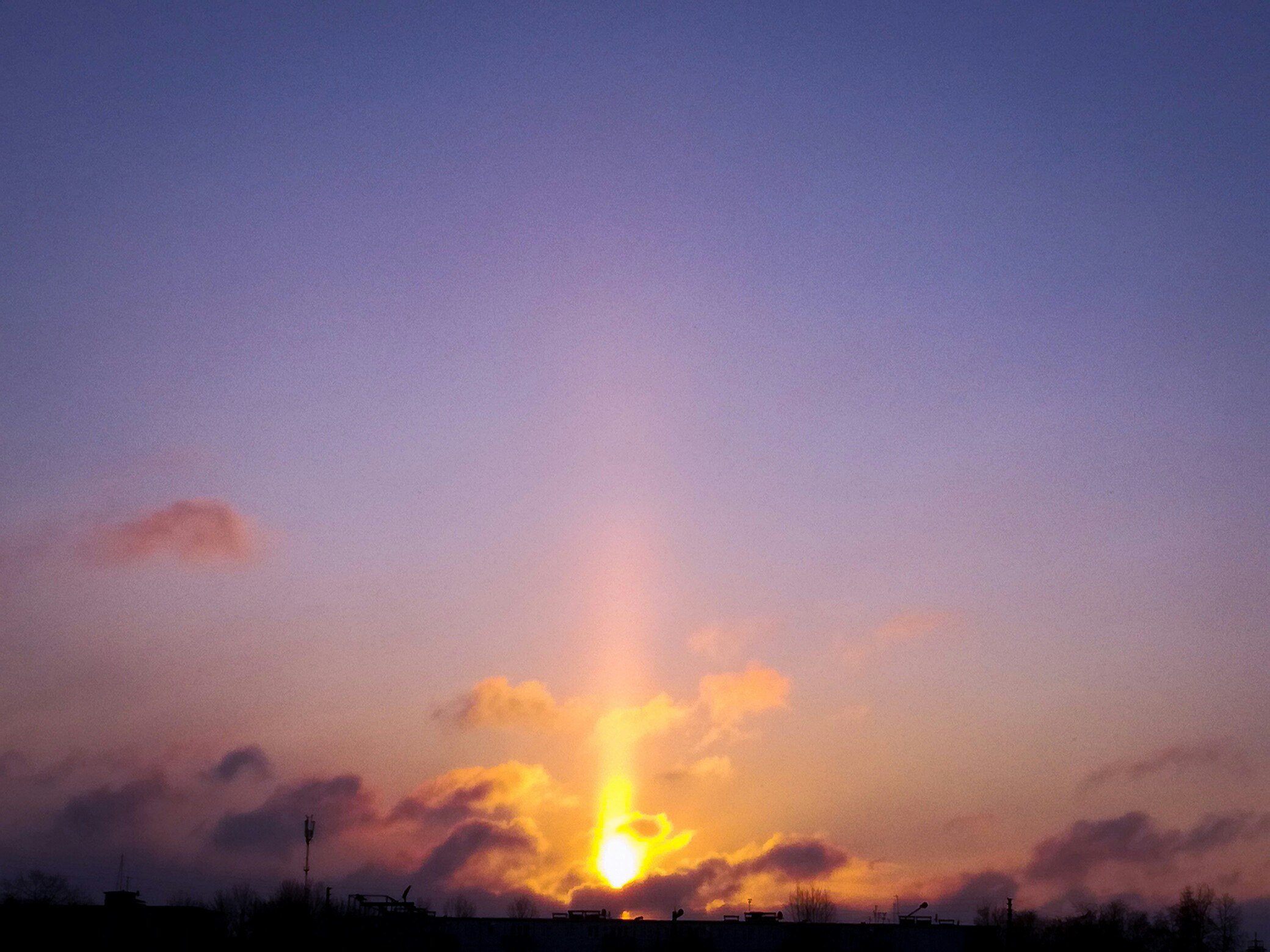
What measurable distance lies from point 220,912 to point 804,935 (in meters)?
66.9

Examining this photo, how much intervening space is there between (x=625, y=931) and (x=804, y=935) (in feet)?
67.4

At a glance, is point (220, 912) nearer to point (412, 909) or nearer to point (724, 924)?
point (412, 909)

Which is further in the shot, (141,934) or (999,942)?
(999,942)

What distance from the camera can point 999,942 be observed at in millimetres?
172750

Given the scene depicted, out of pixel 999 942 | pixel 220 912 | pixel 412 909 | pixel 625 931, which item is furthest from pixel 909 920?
pixel 220 912

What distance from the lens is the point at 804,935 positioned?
560 feet

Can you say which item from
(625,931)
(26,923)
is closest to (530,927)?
(625,931)

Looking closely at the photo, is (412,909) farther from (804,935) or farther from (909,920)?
(909,920)

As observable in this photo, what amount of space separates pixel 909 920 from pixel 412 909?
189 feet

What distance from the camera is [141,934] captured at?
15438 centimetres

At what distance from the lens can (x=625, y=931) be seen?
567ft

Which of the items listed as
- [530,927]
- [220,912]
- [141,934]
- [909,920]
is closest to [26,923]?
[141,934]

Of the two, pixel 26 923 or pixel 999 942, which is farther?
pixel 999 942

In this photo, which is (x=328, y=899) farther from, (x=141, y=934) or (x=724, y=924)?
(x=724, y=924)
